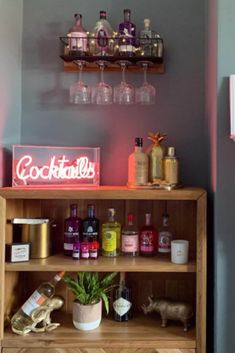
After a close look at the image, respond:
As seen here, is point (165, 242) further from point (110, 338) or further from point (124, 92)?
point (124, 92)

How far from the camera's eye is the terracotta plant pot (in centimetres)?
169

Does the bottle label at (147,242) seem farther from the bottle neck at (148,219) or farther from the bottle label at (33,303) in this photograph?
the bottle label at (33,303)

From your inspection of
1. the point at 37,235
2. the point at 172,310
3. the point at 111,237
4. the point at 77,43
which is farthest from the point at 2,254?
the point at 77,43

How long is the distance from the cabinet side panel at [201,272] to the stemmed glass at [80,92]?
0.77 metres

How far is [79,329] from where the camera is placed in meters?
1.71

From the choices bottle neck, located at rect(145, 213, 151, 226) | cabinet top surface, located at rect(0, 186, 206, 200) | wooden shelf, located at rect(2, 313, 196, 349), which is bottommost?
wooden shelf, located at rect(2, 313, 196, 349)

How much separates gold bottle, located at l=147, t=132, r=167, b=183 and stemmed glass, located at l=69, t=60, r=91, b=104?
0.39 m

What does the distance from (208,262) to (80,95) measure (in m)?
1.03

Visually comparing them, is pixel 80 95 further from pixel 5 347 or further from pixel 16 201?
pixel 5 347

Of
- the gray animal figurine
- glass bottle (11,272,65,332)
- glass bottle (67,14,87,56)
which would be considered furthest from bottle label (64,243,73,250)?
glass bottle (67,14,87,56)

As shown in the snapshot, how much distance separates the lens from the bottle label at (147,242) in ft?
5.89

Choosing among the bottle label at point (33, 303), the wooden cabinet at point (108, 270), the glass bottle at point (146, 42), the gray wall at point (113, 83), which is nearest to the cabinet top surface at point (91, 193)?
the wooden cabinet at point (108, 270)

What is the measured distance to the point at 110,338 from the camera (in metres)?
1.64

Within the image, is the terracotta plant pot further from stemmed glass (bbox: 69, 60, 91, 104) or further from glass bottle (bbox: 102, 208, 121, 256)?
stemmed glass (bbox: 69, 60, 91, 104)
